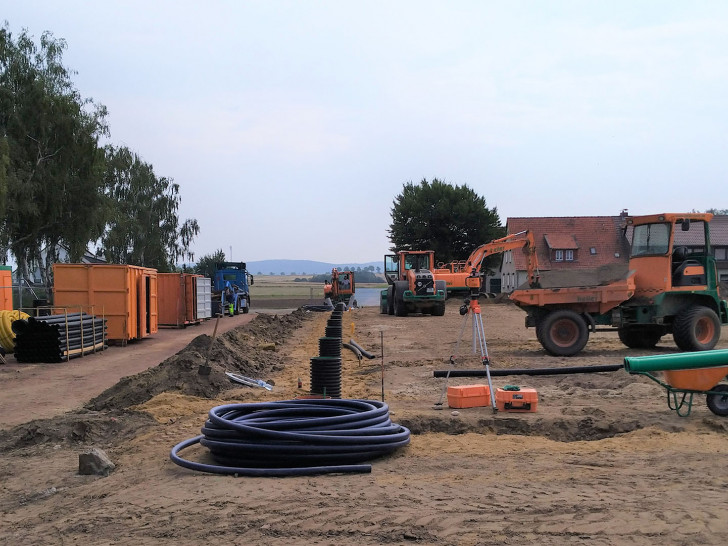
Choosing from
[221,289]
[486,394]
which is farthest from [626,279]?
[221,289]

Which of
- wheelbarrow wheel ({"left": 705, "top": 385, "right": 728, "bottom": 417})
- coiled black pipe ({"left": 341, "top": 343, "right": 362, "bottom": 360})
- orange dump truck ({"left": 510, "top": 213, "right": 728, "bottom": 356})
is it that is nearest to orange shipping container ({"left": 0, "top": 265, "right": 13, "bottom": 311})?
coiled black pipe ({"left": 341, "top": 343, "right": 362, "bottom": 360})

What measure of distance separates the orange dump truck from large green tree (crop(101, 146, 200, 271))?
34237 mm

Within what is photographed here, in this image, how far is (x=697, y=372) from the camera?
865 centimetres

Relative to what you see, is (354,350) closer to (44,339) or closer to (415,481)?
(44,339)

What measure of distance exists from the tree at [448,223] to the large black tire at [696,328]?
43.9 metres

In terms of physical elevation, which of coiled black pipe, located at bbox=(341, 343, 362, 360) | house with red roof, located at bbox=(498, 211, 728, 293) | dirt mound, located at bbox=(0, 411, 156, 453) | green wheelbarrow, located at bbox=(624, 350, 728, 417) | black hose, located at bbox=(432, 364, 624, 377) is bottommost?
dirt mound, located at bbox=(0, 411, 156, 453)

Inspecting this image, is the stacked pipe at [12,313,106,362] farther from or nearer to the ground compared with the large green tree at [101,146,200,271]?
nearer to the ground

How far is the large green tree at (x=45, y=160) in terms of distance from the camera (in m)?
33.1

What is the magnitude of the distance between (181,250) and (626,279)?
45551 mm

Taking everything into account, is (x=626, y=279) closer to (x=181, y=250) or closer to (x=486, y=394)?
(x=486, y=394)

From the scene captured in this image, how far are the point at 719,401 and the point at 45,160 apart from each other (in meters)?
33.7

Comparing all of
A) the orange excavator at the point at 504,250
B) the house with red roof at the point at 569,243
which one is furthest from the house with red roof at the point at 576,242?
the orange excavator at the point at 504,250

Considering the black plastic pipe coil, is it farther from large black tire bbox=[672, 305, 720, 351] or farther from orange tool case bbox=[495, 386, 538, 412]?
large black tire bbox=[672, 305, 720, 351]

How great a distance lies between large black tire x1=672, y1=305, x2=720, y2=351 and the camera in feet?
49.6
